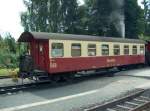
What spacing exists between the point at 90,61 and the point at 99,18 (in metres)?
26.0

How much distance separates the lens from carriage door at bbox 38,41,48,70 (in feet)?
61.3

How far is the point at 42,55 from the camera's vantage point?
62.5ft

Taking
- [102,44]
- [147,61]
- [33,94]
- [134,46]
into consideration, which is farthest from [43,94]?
[147,61]

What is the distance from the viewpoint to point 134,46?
2814 cm

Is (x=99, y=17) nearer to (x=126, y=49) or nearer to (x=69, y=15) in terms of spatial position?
(x=69, y=15)

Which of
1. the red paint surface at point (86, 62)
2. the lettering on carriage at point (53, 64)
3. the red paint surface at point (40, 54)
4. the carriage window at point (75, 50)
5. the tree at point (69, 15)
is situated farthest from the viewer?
the tree at point (69, 15)

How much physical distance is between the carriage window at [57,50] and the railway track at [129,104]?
5832mm

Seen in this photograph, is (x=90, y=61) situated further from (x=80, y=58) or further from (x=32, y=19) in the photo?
(x=32, y=19)

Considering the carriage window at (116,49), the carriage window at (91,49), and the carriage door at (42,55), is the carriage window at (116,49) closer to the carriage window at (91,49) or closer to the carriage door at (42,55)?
the carriage window at (91,49)

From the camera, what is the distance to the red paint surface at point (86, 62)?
1892 centimetres

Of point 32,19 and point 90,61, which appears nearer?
point 90,61

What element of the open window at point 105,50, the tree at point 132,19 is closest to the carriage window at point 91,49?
the open window at point 105,50

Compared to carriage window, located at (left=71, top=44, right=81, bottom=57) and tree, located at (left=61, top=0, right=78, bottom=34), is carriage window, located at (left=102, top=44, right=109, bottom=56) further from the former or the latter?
tree, located at (left=61, top=0, right=78, bottom=34)

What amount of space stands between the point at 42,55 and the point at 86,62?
3409mm
